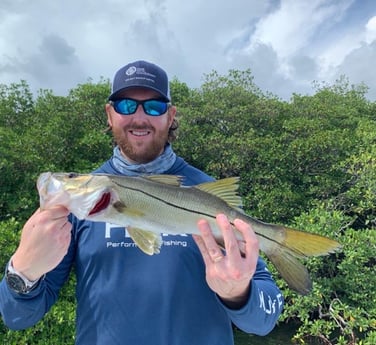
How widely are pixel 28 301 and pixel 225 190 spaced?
1.12 m

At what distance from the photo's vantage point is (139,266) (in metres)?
2.31

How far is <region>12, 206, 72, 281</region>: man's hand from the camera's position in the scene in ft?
6.24

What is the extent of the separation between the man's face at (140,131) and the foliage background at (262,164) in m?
5.49

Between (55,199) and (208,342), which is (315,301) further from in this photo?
(55,199)

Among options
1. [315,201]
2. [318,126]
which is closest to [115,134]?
[315,201]

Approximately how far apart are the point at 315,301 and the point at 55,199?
33.2ft

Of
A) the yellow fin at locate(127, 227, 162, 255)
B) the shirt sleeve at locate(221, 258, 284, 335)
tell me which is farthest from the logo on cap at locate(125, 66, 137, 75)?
the shirt sleeve at locate(221, 258, 284, 335)

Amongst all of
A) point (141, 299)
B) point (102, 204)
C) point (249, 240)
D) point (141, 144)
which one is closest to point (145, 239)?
point (102, 204)

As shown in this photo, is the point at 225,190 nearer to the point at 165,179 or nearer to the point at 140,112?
the point at 165,179

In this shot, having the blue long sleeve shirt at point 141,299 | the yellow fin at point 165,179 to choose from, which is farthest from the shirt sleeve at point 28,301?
the yellow fin at point 165,179

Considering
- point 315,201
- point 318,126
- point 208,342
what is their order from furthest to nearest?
point 318,126
point 315,201
point 208,342

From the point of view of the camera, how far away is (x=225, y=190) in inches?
86.0

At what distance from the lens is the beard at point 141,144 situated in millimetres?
2619

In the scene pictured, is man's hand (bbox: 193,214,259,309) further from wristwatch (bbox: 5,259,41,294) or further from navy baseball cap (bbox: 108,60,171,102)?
navy baseball cap (bbox: 108,60,171,102)
